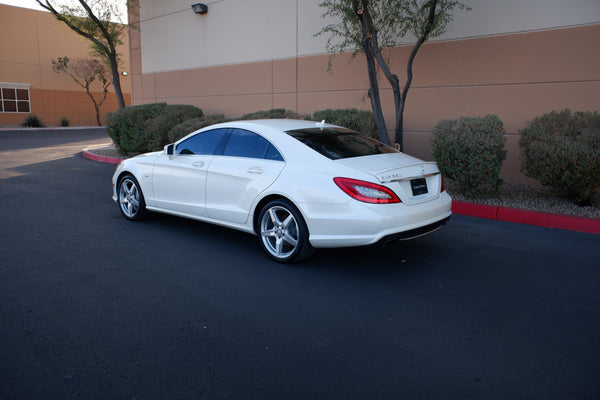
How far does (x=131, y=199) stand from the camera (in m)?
7.10

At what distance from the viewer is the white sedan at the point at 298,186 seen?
4641 mm

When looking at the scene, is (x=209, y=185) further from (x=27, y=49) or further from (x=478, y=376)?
(x=27, y=49)

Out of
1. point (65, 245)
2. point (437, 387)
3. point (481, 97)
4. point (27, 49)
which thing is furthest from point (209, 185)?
point (27, 49)

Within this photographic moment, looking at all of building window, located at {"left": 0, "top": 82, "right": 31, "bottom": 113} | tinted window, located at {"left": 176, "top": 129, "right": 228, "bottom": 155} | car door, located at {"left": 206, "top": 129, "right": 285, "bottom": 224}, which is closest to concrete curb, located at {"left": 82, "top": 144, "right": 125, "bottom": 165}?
tinted window, located at {"left": 176, "top": 129, "right": 228, "bottom": 155}

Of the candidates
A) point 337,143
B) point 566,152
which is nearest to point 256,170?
point 337,143

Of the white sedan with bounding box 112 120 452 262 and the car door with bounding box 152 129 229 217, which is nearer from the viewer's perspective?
the white sedan with bounding box 112 120 452 262

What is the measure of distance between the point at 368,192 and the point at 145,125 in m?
11.0

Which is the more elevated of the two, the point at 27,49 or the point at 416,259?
the point at 27,49

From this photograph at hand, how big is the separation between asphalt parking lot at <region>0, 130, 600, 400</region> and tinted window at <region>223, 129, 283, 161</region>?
3.78 ft

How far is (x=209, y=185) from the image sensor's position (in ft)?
19.3

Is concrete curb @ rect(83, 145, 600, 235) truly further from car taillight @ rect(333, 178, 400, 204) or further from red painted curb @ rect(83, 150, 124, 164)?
red painted curb @ rect(83, 150, 124, 164)

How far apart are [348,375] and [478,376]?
827mm

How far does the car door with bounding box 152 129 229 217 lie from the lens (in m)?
6.03

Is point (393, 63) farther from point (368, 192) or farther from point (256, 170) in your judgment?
point (368, 192)
